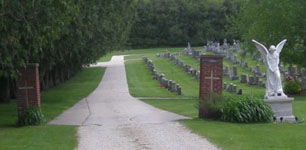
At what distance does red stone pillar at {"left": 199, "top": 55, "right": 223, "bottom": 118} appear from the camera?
1762 cm

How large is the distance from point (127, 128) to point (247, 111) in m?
3.48

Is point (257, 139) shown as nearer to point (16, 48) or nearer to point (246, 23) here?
point (16, 48)

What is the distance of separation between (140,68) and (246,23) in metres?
26.2

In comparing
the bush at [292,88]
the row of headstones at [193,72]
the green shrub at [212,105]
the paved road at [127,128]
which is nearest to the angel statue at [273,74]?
the green shrub at [212,105]

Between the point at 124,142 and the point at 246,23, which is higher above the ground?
the point at 246,23

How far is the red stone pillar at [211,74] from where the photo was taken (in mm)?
17625

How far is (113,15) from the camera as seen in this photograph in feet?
105

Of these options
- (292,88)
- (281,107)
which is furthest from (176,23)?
(281,107)

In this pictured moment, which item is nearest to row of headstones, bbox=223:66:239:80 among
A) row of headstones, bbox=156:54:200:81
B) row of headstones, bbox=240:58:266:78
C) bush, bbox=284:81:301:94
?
row of headstones, bbox=240:58:266:78

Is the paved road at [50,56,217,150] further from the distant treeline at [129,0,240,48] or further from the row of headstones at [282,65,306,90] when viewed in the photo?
the distant treeline at [129,0,240,48]

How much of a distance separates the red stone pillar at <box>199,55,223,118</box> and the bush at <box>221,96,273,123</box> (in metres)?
1.19

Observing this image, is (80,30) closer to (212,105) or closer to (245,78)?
(212,105)

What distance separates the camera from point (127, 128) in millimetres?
15773

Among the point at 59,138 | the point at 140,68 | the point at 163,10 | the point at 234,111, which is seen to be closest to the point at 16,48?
the point at 59,138
